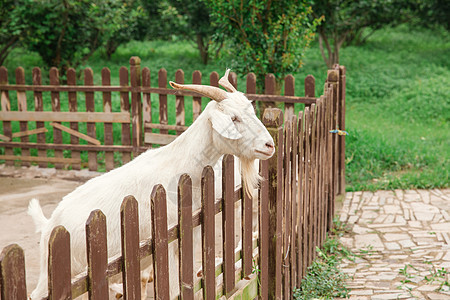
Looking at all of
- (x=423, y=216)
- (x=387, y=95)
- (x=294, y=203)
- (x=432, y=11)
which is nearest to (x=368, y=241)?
(x=423, y=216)

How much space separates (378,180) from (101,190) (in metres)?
5.28

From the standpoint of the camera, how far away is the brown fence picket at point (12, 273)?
1720mm

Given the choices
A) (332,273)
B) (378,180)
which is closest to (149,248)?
(332,273)

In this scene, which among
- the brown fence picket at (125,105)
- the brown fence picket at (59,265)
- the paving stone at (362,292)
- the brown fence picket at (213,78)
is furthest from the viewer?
the brown fence picket at (125,105)

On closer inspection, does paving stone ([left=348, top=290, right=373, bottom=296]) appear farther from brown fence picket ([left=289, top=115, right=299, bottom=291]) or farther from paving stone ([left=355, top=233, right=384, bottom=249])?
paving stone ([left=355, top=233, right=384, bottom=249])

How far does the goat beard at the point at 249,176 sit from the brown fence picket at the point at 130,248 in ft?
3.94

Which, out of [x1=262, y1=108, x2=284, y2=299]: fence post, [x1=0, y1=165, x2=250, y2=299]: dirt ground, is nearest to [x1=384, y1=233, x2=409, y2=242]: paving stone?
[x1=0, y1=165, x2=250, y2=299]: dirt ground

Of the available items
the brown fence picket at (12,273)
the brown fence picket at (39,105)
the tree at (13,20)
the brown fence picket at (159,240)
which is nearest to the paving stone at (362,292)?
the brown fence picket at (159,240)

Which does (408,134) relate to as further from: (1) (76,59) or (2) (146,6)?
(2) (146,6)

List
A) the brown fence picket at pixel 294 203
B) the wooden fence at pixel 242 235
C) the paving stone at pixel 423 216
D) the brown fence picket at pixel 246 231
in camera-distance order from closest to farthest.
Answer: the wooden fence at pixel 242 235
the brown fence picket at pixel 246 231
the brown fence picket at pixel 294 203
the paving stone at pixel 423 216

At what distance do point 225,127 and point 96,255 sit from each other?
155 cm

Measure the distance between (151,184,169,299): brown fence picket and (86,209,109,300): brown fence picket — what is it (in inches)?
13.4

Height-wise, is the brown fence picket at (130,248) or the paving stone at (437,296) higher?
the brown fence picket at (130,248)

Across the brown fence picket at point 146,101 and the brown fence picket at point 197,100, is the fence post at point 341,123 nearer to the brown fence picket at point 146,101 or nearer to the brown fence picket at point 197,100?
the brown fence picket at point 197,100
